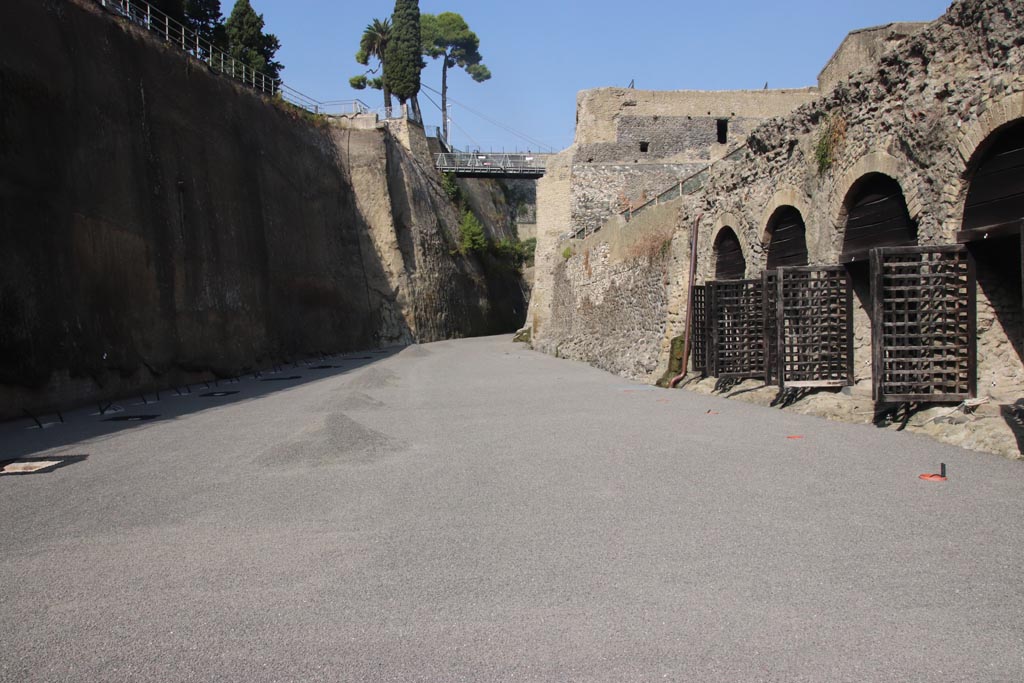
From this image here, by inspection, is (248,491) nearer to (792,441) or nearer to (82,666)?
(82,666)

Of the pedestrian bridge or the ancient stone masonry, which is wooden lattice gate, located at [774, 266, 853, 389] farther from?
the pedestrian bridge

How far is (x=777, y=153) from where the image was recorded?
14086 millimetres

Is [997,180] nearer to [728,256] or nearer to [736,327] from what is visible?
[736,327]

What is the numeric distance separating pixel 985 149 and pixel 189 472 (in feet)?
30.7

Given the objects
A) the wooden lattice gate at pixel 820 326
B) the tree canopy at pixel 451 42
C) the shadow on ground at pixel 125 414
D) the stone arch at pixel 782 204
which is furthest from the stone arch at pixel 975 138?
the tree canopy at pixel 451 42

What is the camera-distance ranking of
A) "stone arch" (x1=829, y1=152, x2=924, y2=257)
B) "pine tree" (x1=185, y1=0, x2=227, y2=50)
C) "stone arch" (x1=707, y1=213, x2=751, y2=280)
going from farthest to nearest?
"pine tree" (x1=185, y1=0, x2=227, y2=50) → "stone arch" (x1=707, y1=213, x2=751, y2=280) → "stone arch" (x1=829, y1=152, x2=924, y2=257)

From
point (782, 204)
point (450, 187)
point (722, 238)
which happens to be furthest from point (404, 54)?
point (782, 204)

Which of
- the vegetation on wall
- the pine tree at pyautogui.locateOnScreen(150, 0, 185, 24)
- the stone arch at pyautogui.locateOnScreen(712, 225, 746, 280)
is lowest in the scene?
the stone arch at pyautogui.locateOnScreen(712, 225, 746, 280)

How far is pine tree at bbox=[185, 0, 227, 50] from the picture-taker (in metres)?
41.9

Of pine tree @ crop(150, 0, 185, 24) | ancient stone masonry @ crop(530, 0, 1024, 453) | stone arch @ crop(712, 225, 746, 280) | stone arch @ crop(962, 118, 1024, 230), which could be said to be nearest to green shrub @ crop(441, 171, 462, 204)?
pine tree @ crop(150, 0, 185, 24)

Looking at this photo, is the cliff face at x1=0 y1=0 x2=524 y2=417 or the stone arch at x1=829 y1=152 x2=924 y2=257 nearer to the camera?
the stone arch at x1=829 y1=152 x2=924 y2=257

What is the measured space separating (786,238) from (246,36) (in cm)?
4232

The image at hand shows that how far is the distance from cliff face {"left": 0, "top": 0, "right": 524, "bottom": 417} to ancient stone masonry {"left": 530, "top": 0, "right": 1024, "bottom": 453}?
43.0 feet

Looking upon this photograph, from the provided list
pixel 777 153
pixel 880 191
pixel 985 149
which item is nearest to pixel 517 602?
pixel 985 149
